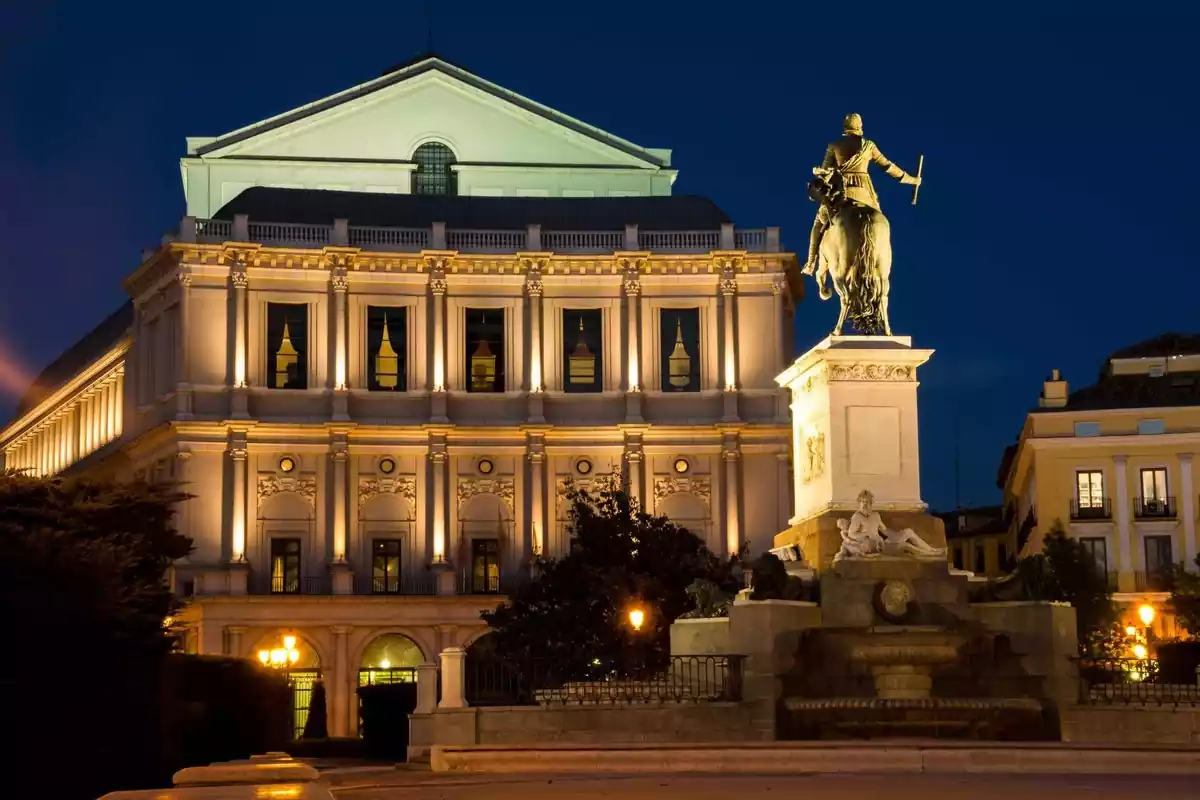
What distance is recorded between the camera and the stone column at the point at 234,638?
7275cm

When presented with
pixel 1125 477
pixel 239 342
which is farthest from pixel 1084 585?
pixel 239 342

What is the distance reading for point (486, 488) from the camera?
7788 cm

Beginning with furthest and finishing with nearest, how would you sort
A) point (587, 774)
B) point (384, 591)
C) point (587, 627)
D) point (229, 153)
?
point (229, 153)
point (384, 591)
point (587, 627)
point (587, 774)

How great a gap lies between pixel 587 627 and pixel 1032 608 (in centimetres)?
2828

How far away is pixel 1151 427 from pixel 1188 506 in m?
3.16

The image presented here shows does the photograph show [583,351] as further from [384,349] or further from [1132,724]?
[1132,724]

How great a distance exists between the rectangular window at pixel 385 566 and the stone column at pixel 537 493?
15.3ft

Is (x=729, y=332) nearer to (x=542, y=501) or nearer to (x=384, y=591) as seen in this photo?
(x=542, y=501)

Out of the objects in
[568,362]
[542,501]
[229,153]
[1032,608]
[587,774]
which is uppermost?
[229,153]

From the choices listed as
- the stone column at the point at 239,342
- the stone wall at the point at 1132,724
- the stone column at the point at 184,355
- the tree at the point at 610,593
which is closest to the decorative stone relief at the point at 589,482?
the stone column at the point at 239,342

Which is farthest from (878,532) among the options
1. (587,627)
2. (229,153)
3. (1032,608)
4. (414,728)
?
(229,153)

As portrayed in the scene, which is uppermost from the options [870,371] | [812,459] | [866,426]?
[870,371]

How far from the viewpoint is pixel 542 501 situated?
255ft

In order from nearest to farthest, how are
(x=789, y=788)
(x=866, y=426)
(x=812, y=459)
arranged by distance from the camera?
(x=789, y=788) < (x=866, y=426) < (x=812, y=459)
